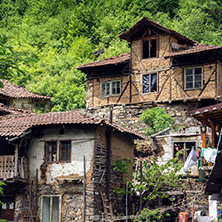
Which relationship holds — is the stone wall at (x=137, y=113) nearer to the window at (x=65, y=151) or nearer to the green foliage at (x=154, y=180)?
the green foliage at (x=154, y=180)

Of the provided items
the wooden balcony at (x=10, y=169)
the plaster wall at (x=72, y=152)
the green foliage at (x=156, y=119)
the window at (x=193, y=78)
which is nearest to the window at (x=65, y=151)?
the plaster wall at (x=72, y=152)

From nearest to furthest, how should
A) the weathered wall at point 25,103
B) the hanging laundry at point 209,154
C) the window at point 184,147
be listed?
the hanging laundry at point 209,154
the window at point 184,147
the weathered wall at point 25,103

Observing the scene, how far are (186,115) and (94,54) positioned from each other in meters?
23.8

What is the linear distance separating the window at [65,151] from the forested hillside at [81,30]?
52.4ft

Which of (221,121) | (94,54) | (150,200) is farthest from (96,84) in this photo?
(94,54)

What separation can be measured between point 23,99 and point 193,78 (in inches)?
526

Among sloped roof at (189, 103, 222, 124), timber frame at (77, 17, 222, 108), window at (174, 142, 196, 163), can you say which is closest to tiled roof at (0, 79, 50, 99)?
timber frame at (77, 17, 222, 108)

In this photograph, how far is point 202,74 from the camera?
29453 mm

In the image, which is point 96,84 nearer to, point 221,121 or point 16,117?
point 16,117

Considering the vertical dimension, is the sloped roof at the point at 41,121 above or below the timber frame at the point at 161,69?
below

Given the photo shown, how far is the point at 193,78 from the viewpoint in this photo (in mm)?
29766

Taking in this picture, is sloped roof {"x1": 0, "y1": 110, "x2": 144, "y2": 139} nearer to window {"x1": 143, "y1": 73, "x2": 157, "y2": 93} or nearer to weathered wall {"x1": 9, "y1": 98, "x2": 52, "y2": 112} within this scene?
window {"x1": 143, "y1": 73, "x2": 157, "y2": 93}

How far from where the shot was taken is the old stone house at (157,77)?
2936 cm

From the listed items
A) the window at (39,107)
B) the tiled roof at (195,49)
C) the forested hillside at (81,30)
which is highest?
the forested hillside at (81,30)
